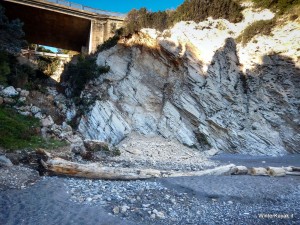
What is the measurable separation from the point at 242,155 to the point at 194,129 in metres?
4.36

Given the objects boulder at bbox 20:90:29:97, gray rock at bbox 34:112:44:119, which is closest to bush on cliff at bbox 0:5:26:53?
boulder at bbox 20:90:29:97

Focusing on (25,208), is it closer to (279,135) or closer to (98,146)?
(98,146)

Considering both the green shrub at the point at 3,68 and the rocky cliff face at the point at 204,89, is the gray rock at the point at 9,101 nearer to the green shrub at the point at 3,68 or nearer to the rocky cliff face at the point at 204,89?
the green shrub at the point at 3,68

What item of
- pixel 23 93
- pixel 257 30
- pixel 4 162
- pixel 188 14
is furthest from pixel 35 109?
pixel 257 30

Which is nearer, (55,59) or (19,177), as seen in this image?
(19,177)

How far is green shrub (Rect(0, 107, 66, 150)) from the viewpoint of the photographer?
1121cm

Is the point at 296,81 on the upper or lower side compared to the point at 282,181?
upper

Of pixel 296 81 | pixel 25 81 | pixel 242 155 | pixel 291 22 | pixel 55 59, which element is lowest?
pixel 242 155

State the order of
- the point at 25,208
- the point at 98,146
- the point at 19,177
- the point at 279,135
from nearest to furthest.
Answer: the point at 25,208
the point at 19,177
the point at 98,146
the point at 279,135

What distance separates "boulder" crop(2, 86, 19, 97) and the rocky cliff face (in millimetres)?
5477

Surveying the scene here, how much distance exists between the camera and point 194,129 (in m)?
19.5

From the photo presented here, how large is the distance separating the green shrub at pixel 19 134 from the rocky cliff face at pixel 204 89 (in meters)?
4.09

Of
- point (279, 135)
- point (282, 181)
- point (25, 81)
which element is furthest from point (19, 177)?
point (279, 135)

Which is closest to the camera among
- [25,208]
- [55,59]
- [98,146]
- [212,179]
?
[25,208]
